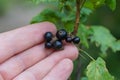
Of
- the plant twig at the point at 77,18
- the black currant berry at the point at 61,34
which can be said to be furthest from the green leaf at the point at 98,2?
the black currant berry at the point at 61,34

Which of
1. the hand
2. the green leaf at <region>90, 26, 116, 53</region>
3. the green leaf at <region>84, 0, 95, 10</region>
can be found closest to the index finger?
the hand

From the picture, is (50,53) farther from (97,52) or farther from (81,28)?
(97,52)

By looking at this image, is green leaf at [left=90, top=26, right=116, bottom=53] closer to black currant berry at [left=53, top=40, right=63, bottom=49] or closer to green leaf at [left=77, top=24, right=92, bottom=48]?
green leaf at [left=77, top=24, right=92, bottom=48]

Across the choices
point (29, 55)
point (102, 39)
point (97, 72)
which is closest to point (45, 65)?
point (29, 55)

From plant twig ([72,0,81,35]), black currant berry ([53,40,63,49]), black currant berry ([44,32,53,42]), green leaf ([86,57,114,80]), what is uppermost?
plant twig ([72,0,81,35])

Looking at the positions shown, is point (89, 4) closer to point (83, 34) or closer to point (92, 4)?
point (92, 4)

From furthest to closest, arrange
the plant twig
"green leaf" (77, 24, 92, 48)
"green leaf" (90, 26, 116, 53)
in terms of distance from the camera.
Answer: "green leaf" (90, 26, 116, 53)
"green leaf" (77, 24, 92, 48)
the plant twig
